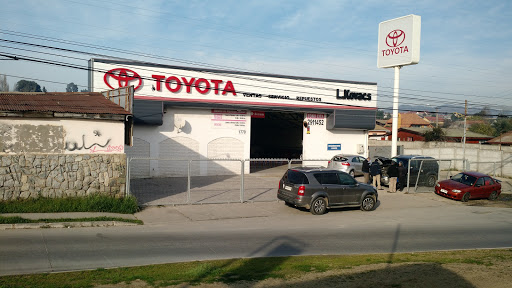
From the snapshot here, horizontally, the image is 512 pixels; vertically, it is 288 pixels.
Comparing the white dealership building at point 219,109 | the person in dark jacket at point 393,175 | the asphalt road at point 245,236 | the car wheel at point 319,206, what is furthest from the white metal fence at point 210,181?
the car wheel at point 319,206

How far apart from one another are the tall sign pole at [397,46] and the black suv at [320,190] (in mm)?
14116

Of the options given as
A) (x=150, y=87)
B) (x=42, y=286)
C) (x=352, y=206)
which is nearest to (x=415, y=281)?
(x=42, y=286)

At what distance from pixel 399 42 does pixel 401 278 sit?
26.6 meters

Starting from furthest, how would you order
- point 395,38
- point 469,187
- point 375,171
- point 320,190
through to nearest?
point 395,38 < point 375,171 < point 469,187 < point 320,190

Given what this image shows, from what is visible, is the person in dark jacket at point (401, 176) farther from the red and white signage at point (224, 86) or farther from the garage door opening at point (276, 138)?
the garage door opening at point (276, 138)

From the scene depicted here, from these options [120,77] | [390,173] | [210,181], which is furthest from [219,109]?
[390,173]

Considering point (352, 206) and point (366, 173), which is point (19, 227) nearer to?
point (352, 206)

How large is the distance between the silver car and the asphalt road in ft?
24.0

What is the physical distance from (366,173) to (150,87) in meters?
13.7

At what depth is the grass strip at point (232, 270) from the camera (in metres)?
7.80

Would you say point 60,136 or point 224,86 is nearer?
point 60,136

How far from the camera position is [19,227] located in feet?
42.7

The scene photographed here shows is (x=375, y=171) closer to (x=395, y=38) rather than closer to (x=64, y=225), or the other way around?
(x=395, y=38)

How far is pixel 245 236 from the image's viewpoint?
13031 millimetres
